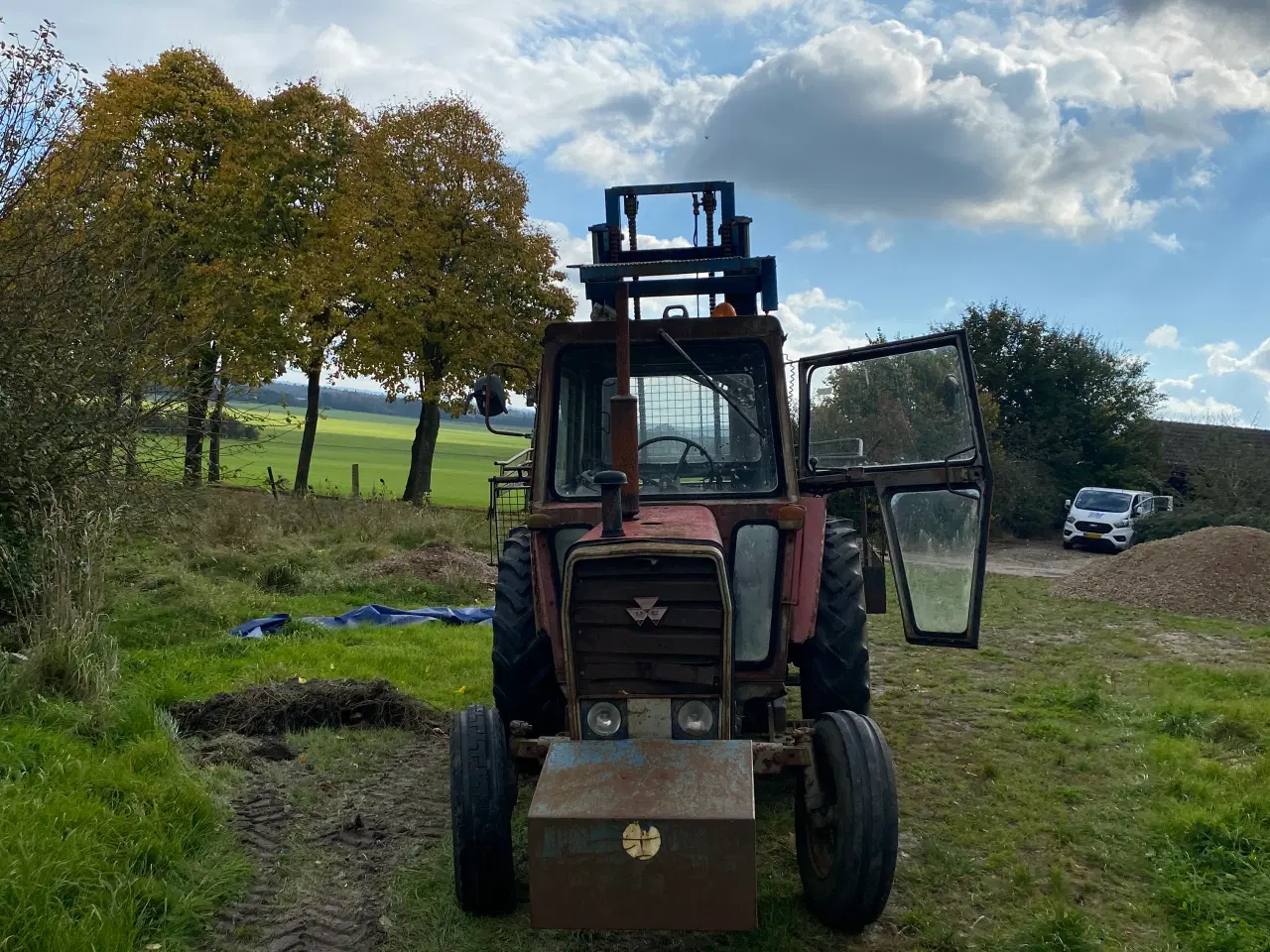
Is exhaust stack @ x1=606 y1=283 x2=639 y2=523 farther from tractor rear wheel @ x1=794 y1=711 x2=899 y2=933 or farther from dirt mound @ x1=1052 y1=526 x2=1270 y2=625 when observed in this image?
dirt mound @ x1=1052 y1=526 x2=1270 y2=625

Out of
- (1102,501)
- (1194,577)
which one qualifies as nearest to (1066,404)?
(1102,501)

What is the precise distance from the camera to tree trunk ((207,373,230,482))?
32.4 feet

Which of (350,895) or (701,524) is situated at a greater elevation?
(701,524)

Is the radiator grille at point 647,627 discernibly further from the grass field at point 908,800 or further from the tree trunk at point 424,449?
the tree trunk at point 424,449

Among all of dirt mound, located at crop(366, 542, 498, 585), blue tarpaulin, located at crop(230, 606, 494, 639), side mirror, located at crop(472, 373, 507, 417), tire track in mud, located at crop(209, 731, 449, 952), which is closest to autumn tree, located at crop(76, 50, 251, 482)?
dirt mound, located at crop(366, 542, 498, 585)

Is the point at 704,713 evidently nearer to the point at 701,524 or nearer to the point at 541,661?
the point at 701,524

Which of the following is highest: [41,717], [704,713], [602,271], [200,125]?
[200,125]

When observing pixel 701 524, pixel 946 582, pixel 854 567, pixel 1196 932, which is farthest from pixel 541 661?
pixel 1196 932

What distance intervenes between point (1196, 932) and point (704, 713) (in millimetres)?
2054

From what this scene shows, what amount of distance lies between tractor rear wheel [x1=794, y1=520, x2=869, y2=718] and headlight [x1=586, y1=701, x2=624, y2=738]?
4.27ft

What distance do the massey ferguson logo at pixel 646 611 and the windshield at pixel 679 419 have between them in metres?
1.17

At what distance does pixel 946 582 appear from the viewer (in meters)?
5.39

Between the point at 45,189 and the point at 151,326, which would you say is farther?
the point at 151,326

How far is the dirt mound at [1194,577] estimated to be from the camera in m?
12.7
